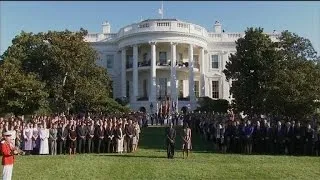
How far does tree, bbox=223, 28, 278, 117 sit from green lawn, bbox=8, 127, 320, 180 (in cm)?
1469

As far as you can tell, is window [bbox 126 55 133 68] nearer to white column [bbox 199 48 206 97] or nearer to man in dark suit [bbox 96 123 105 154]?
white column [bbox 199 48 206 97]

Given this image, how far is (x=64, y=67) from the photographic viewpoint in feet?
143

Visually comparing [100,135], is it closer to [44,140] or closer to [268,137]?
[44,140]

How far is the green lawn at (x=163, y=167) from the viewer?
18.0m

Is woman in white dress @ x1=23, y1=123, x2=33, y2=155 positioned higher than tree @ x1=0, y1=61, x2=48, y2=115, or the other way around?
tree @ x1=0, y1=61, x2=48, y2=115

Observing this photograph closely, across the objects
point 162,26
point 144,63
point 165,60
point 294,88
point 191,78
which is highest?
point 162,26

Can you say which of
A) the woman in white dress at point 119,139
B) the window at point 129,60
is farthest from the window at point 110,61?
the woman in white dress at point 119,139

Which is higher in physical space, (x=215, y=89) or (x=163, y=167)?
(x=215, y=89)

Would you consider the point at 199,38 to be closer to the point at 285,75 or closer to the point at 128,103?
the point at 128,103

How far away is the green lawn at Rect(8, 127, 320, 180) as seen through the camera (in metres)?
18.0

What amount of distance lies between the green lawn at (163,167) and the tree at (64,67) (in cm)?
2005

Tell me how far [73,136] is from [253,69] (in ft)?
64.8

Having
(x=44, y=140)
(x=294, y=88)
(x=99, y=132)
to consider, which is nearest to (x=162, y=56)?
(x=294, y=88)

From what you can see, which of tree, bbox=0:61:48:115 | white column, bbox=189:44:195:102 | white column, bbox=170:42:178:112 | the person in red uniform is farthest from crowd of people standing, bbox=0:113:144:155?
white column, bbox=189:44:195:102
